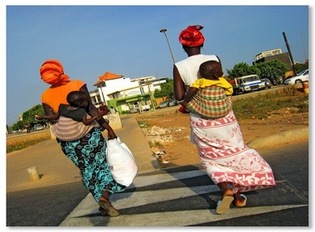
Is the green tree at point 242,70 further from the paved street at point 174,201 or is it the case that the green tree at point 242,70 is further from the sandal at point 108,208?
the sandal at point 108,208

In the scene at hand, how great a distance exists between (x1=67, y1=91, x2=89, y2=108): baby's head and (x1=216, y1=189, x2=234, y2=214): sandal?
1.66 m

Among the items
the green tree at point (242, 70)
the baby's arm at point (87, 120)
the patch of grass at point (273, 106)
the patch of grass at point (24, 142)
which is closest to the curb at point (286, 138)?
the baby's arm at point (87, 120)

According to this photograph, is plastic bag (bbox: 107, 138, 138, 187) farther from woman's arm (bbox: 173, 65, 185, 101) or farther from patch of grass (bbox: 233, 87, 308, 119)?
patch of grass (bbox: 233, 87, 308, 119)

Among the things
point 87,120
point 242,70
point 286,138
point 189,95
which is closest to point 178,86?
point 189,95

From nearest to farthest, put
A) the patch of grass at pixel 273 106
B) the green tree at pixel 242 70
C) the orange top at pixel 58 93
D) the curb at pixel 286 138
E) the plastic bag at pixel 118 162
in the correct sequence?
the orange top at pixel 58 93, the plastic bag at pixel 118 162, the curb at pixel 286 138, the patch of grass at pixel 273 106, the green tree at pixel 242 70

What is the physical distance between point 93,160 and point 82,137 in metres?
0.30

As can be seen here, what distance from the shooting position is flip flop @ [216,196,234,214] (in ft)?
11.2

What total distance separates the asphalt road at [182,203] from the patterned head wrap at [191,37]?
1670 mm

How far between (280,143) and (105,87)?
72310 mm

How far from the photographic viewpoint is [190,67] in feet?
12.1

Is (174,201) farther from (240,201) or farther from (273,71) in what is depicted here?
(273,71)

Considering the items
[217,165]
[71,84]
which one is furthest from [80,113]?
[217,165]

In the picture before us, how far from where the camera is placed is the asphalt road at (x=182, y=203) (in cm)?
333

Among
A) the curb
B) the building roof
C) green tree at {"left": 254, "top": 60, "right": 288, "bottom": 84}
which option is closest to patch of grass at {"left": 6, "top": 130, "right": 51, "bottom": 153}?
the curb
